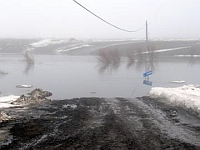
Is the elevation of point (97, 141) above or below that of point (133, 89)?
above

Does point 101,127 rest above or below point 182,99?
above

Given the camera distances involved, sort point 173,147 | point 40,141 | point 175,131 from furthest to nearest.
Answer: point 175,131
point 40,141
point 173,147

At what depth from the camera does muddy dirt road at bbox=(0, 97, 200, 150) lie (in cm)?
990

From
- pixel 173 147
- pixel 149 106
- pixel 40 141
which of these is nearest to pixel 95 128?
pixel 40 141

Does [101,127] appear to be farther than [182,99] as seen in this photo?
No

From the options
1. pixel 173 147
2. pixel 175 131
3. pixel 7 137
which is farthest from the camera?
pixel 175 131

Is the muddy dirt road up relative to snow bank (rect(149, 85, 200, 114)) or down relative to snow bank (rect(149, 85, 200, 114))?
up

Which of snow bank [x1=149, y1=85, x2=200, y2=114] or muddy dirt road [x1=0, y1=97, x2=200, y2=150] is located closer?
muddy dirt road [x1=0, y1=97, x2=200, y2=150]

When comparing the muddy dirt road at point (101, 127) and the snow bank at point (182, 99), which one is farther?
the snow bank at point (182, 99)

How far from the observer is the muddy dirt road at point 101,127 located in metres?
9.90

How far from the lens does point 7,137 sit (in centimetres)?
1100

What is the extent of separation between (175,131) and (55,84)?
22.8 metres

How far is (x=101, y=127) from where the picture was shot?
1220cm

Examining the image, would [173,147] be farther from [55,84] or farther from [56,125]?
[55,84]
